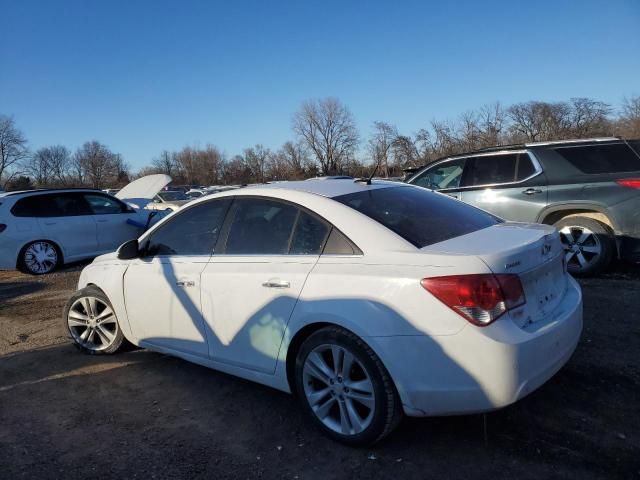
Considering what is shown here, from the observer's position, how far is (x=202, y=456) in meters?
2.96

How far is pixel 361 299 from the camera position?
2.72 m

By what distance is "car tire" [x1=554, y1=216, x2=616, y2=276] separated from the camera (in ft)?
20.2

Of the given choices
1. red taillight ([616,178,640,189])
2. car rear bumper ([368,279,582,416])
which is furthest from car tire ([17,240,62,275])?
red taillight ([616,178,640,189])

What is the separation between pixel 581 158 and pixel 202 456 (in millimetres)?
5827

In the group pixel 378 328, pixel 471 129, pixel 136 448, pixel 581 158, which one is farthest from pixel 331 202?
pixel 471 129

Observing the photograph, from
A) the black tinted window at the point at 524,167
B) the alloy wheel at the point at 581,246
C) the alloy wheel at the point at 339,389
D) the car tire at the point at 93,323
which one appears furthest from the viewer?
the black tinted window at the point at 524,167

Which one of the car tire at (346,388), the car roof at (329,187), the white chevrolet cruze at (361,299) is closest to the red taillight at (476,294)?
the white chevrolet cruze at (361,299)

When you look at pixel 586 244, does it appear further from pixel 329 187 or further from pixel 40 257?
pixel 40 257

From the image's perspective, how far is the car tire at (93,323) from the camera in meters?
4.57

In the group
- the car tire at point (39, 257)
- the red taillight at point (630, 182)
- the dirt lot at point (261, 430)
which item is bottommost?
the dirt lot at point (261, 430)

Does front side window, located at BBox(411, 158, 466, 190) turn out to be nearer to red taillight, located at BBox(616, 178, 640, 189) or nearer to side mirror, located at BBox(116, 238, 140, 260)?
red taillight, located at BBox(616, 178, 640, 189)

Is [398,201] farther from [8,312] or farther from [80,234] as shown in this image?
[80,234]

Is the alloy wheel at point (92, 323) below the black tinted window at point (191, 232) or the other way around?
below

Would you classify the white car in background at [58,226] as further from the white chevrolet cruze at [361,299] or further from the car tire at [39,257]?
the white chevrolet cruze at [361,299]
